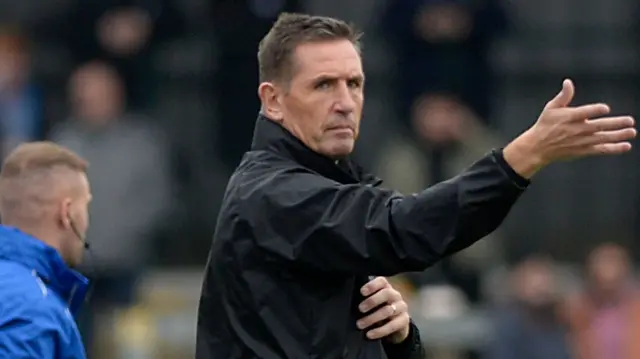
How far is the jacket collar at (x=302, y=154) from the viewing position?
566cm

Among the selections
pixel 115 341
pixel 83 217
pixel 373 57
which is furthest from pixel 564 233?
pixel 83 217

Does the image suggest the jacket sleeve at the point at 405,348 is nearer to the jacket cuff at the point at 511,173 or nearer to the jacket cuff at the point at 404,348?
the jacket cuff at the point at 404,348

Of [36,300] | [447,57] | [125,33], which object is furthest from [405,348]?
[125,33]

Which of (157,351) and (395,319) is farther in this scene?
(157,351)

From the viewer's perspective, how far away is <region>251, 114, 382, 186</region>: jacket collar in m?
5.66

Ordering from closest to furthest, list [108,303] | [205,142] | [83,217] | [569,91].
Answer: [569,91]
[83,217]
[108,303]
[205,142]

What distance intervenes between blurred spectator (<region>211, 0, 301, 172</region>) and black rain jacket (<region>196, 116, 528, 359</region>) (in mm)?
6276

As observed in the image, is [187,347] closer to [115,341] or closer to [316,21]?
[115,341]

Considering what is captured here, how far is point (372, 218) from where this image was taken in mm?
5285

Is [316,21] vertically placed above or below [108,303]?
above

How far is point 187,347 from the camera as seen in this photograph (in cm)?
1188

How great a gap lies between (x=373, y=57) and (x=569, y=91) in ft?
→ 26.9

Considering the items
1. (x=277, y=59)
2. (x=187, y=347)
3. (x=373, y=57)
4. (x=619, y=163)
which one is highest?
(x=277, y=59)

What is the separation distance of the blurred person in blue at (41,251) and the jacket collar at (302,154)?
2.99ft
